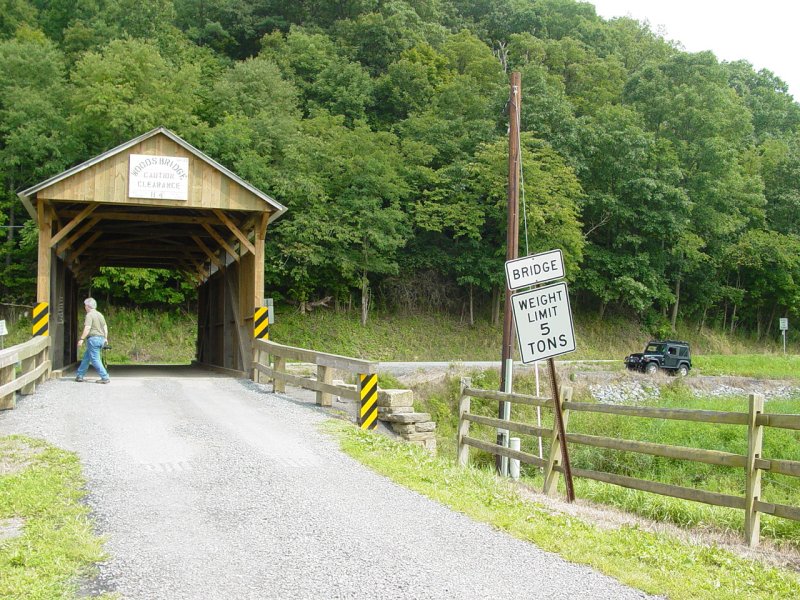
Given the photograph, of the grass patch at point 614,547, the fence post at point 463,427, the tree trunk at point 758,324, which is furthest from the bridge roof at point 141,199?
the tree trunk at point 758,324

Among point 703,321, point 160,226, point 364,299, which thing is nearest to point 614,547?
point 160,226

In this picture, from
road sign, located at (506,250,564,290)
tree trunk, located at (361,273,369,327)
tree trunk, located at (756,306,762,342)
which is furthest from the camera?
tree trunk, located at (756,306,762,342)

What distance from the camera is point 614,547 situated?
5.90m

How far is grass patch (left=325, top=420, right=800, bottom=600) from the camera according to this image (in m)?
5.12

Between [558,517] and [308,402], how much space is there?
290 inches

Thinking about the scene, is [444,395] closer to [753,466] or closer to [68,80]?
[753,466]

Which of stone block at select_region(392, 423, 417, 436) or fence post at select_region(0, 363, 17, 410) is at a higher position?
fence post at select_region(0, 363, 17, 410)

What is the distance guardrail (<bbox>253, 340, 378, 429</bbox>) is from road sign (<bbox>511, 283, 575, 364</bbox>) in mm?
3627

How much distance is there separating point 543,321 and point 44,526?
16.3 ft

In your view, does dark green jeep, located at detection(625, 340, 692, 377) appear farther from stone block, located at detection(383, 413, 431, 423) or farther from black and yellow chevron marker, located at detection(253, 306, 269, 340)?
stone block, located at detection(383, 413, 431, 423)

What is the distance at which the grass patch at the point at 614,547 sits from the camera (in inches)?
202

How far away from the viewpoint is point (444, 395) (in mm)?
23016

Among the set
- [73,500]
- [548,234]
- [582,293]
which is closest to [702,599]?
[73,500]

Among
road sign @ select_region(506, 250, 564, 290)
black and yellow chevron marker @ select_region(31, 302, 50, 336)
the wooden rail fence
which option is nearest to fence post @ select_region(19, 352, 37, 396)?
black and yellow chevron marker @ select_region(31, 302, 50, 336)
